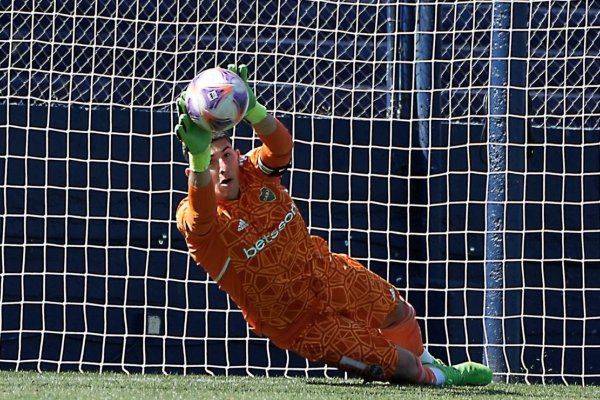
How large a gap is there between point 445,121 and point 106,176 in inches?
78.5

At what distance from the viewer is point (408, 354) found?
5.25 metres

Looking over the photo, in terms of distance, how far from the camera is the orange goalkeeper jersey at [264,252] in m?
5.15

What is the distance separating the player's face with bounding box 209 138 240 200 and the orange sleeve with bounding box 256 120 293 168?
0.42 feet

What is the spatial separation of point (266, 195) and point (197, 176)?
0.57 meters

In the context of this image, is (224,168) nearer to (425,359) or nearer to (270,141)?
(270,141)

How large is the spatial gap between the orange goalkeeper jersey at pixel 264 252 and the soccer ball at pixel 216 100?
474mm

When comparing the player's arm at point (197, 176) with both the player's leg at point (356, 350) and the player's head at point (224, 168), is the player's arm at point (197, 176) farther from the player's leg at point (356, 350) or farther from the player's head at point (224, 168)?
A: the player's leg at point (356, 350)

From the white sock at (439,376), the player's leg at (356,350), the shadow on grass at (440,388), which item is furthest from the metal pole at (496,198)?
the player's leg at (356,350)

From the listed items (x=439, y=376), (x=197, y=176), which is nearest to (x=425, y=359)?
(x=439, y=376)

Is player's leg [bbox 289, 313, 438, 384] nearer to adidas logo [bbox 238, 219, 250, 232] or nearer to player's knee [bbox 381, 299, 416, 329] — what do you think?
player's knee [bbox 381, 299, 416, 329]

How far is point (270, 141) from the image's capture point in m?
5.14

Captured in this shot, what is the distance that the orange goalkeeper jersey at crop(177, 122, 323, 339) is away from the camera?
5.15 meters

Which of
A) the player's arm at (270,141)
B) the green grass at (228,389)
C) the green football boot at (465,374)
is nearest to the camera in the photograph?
the green grass at (228,389)

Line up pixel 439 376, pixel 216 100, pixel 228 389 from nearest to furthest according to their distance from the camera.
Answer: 1. pixel 216 100
2. pixel 228 389
3. pixel 439 376
